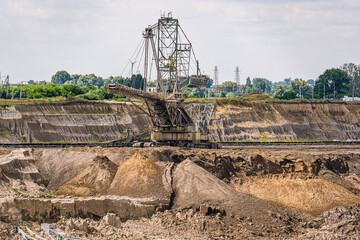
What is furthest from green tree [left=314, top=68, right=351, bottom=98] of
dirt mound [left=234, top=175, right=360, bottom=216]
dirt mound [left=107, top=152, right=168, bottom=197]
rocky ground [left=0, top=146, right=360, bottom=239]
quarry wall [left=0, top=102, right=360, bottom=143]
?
dirt mound [left=107, top=152, right=168, bottom=197]

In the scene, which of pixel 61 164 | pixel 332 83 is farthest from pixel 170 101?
pixel 332 83

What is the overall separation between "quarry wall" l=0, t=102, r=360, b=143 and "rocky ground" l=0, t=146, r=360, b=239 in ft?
83.7

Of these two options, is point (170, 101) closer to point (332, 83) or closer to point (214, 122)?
point (214, 122)

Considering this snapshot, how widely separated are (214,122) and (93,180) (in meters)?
54.2

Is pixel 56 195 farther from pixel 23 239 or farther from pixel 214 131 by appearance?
pixel 214 131

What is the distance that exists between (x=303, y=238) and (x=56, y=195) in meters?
23.0

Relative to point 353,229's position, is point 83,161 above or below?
above

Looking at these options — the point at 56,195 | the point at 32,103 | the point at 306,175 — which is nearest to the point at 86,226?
the point at 56,195

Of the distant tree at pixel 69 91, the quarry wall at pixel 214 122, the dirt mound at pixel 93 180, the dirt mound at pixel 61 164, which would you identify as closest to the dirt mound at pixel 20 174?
the dirt mound at pixel 61 164

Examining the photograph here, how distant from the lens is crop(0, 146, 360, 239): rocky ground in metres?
43.3

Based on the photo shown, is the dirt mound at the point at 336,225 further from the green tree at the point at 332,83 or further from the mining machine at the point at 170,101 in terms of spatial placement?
the green tree at the point at 332,83

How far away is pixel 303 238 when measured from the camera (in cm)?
4291

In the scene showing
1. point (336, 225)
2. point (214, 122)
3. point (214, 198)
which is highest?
point (214, 122)

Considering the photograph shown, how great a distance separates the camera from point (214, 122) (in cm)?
10450
